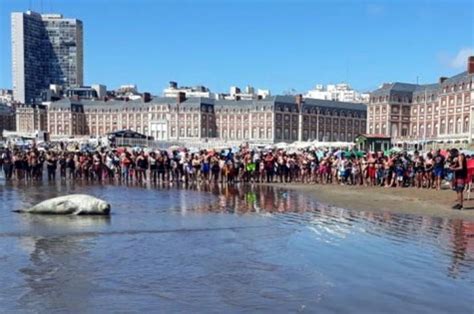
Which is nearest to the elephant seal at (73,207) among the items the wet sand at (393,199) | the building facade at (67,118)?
the wet sand at (393,199)

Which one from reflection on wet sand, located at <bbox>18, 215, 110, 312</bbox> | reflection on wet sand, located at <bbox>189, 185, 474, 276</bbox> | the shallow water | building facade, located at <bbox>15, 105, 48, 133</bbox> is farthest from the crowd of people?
building facade, located at <bbox>15, 105, 48, 133</bbox>

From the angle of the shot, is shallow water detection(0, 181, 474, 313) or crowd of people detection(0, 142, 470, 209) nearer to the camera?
shallow water detection(0, 181, 474, 313)

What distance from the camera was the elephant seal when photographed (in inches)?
616

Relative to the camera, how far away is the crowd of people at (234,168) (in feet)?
88.8

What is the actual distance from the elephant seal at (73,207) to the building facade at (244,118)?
142399 mm

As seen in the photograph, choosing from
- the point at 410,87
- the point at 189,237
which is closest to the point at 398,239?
the point at 189,237

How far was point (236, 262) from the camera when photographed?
10078 millimetres

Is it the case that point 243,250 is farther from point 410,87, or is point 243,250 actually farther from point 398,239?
point 410,87

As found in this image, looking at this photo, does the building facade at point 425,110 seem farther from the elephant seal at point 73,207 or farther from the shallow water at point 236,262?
the elephant seal at point 73,207

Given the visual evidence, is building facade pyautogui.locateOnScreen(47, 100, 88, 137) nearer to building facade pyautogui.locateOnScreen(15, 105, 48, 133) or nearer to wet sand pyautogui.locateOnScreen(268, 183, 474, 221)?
building facade pyautogui.locateOnScreen(15, 105, 48, 133)

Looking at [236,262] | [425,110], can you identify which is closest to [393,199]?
[236,262]

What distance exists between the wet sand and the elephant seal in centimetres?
782

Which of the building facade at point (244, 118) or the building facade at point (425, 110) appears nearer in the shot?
the building facade at point (425, 110)

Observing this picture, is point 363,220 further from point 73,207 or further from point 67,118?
point 67,118
